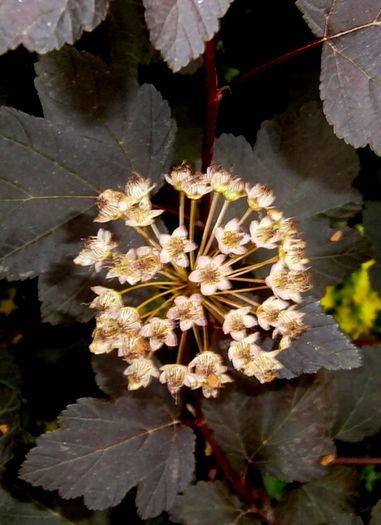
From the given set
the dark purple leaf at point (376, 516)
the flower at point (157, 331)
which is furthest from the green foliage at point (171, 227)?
the flower at point (157, 331)

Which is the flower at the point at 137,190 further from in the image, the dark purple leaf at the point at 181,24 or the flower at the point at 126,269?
the dark purple leaf at the point at 181,24

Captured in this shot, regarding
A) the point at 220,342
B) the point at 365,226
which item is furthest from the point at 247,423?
the point at 365,226

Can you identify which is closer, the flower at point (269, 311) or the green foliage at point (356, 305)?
the flower at point (269, 311)

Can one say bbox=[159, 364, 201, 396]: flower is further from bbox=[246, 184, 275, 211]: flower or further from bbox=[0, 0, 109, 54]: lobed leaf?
bbox=[0, 0, 109, 54]: lobed leaf

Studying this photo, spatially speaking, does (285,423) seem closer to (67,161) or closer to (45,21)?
(67,161)

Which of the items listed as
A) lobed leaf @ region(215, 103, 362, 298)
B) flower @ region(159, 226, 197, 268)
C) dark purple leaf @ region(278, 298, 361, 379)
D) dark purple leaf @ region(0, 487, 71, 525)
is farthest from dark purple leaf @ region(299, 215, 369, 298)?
dark purple leaf @ region(0, 487, 71, 525)

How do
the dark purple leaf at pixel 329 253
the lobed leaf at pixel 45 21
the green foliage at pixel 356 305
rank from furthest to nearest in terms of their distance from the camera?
the green foliage at pixel 356 305
the dark purple leaf at pixel 329 253
the lobed leaf at pixel 45 21

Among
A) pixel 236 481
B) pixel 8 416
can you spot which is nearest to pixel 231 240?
pixel 236 481

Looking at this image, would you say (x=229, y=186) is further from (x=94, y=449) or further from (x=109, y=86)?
(x=94, y=449)
